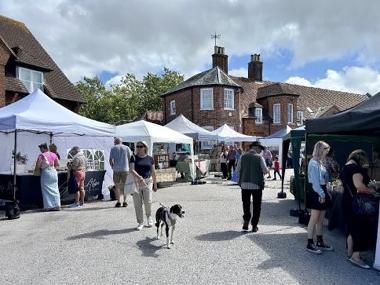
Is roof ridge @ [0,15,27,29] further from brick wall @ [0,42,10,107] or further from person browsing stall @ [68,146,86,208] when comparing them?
person browsing stall @ [68,146,86,208]

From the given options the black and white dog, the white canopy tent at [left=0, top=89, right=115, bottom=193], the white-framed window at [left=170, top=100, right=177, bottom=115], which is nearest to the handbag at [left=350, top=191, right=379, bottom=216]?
the black and white dog

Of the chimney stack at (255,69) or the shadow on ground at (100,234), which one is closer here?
the shadow on ground at (100,234)

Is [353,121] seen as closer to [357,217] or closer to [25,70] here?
[357,217]

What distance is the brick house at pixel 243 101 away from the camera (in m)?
32.6

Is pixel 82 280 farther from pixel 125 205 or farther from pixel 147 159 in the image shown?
pixel 125 205

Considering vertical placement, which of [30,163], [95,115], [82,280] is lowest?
[82,280]

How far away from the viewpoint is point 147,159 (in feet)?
26.7

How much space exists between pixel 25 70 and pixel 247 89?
2234cm

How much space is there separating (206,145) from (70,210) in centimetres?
2208

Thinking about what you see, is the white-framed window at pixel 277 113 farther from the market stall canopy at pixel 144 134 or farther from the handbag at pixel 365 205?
the handbag at pixel 365 205

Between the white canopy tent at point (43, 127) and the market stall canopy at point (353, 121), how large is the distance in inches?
255

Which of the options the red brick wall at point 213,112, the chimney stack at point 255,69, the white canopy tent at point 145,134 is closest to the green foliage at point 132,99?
the chimney stack at point 255,69

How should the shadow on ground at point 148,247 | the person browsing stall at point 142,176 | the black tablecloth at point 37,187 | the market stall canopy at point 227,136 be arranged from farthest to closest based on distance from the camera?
the market stall canopy at point 227,136 → the black tablecloth at point 37,187 → the person browsing stall at point 142,176 → the shadow on ground at point 148,247

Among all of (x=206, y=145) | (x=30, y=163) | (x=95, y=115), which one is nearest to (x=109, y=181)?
(x=30, y=163)
